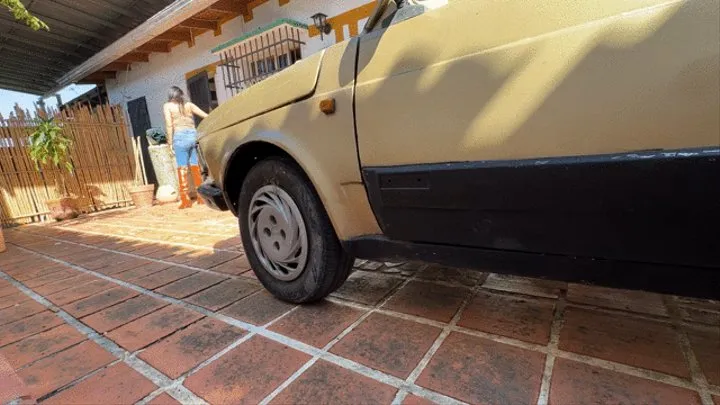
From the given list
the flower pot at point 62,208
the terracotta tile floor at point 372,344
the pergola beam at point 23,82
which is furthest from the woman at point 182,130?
the pergola beam at point 23,82

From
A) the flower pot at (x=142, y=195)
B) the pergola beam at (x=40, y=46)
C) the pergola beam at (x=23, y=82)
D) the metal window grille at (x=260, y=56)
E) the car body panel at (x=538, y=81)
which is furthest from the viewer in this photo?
the pergola beam at (x=23, y=82)

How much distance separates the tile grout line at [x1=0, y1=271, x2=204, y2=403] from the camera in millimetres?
1209

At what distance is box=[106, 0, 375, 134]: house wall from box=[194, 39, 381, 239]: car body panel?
451 centimetres

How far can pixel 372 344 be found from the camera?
1413 millimetres

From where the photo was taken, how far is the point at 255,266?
6.51 feet

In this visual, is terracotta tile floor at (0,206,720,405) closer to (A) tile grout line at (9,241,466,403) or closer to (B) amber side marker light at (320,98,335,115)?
(A) tile grout line at (9,241,466,403)

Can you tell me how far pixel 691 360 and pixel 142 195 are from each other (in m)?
8.98

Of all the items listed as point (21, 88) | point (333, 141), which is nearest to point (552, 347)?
point (333, 141)

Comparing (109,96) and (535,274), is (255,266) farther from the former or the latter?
(109,96)

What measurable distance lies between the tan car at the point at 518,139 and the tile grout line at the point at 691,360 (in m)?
0.39

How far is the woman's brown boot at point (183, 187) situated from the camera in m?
6.17

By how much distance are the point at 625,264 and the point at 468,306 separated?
0.81 meters

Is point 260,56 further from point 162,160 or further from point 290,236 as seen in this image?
point 290,236

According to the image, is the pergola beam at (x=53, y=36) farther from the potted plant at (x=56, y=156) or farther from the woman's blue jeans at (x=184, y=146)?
the woman's blue jeans at (x=184, y=146)
